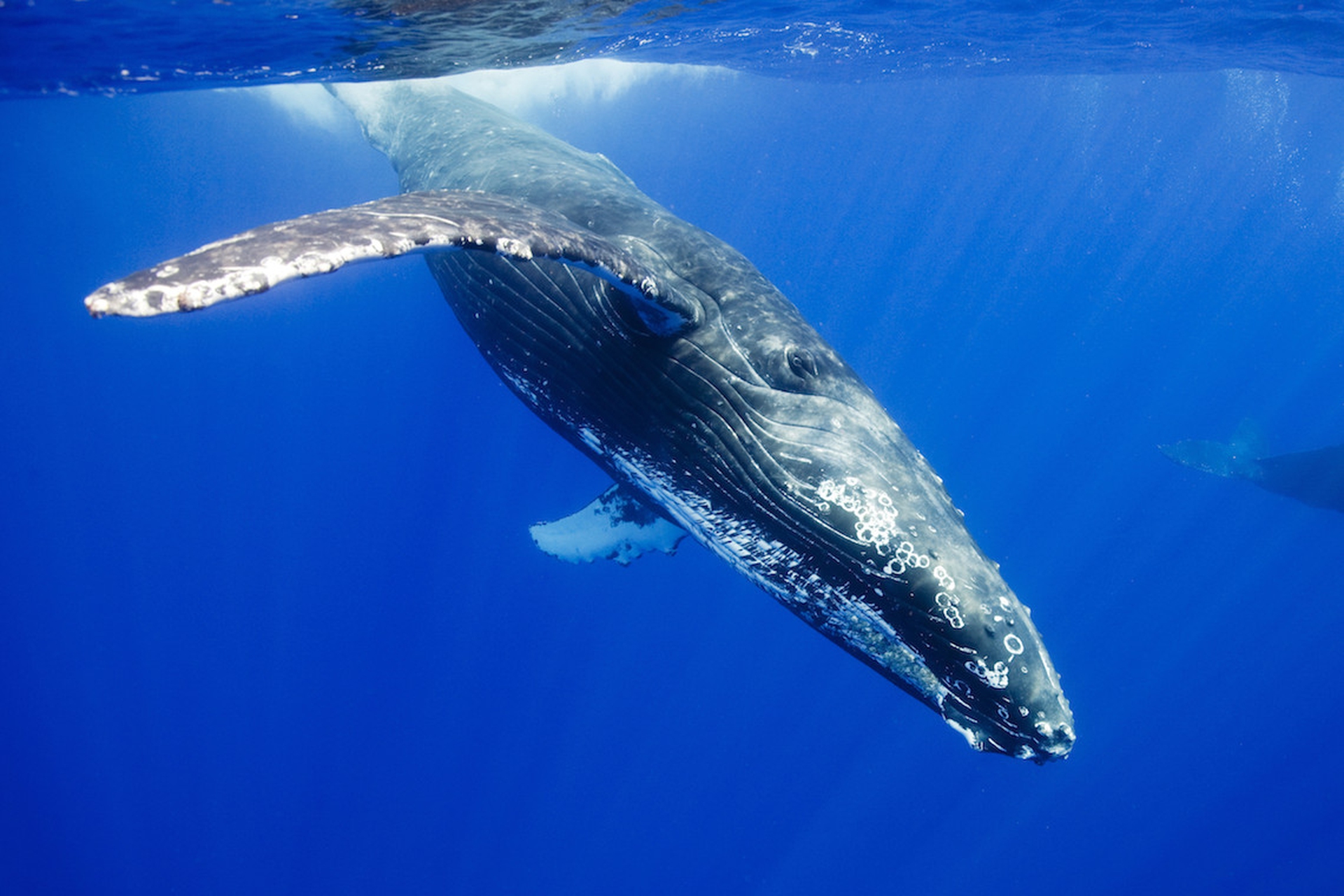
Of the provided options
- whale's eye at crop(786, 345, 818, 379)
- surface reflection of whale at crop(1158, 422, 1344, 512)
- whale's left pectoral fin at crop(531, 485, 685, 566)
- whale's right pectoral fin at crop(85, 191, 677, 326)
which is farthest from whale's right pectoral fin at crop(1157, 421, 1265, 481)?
whale's right pectoral fin at crop(85, 191, 677, 326)

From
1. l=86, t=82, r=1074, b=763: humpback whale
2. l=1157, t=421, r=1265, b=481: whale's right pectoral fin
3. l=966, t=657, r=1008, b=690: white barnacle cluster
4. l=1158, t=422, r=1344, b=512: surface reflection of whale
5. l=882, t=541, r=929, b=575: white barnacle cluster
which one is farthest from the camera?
l=1157, t=421, r=1265, b=481: whale's right pectoral fin

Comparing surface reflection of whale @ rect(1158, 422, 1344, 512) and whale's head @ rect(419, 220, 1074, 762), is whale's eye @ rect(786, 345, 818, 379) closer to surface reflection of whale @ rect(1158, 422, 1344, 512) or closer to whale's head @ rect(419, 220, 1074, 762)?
whale's head @ rect(419, 220, 1074, 762)

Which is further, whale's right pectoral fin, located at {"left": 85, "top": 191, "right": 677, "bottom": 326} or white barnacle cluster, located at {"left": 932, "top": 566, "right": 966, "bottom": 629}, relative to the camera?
white barnacle cluster, located at {"left": 932, "top": 566, "right": 966, "bottom": 629}

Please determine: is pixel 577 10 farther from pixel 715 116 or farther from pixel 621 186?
pixel 715 116

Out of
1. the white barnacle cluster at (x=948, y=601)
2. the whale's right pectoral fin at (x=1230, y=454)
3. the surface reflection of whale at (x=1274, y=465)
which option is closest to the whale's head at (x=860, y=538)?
the white barnacle cluster at (x=948, y=601)

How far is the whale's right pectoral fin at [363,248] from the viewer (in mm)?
1896

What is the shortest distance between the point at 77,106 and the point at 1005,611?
108 ft

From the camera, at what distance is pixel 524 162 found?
19.3 ft

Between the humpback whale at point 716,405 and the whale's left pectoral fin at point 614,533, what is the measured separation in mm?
2071

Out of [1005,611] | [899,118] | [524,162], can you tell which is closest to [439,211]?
[1005,611]

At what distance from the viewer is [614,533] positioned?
23.8 ft

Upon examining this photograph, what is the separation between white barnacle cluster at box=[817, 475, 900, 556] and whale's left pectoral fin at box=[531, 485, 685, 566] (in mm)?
3912

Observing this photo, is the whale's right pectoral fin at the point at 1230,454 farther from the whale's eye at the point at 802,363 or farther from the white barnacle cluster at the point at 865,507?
the white barnacle cluster at the point at 865,507

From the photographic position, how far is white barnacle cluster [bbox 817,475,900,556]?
2945mm
